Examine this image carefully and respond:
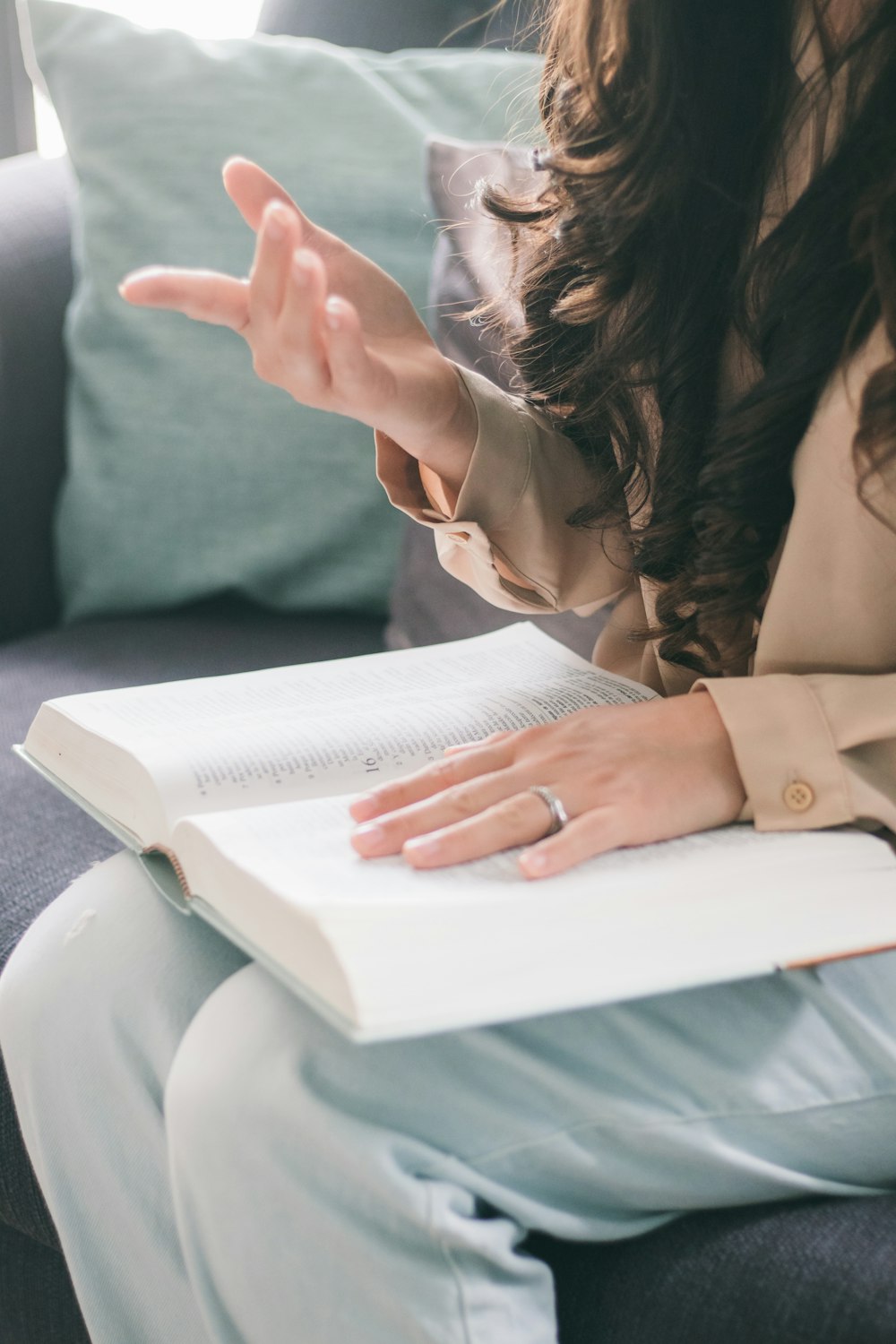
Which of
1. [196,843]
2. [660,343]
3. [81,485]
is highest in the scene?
[660,343]

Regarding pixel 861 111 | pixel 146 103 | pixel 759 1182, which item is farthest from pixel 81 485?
pixel 759 1182

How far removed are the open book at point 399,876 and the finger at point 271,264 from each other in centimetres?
20

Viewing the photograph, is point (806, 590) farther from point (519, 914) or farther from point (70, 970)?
point (70, 970)

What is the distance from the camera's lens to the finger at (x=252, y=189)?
64cm

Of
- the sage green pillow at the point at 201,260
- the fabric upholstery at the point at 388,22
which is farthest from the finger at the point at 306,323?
the fabric upholstery at the point at 388,22

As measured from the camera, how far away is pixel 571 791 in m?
0.55

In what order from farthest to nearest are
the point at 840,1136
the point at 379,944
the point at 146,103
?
the point at 146,103 → the point at 840,1136 → the point at 379,944

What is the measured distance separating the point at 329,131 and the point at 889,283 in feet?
2.21

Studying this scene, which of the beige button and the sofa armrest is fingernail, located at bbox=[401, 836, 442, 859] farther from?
the sofa armrest

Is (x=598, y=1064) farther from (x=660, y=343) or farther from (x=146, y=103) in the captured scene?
(x=146, y=103)

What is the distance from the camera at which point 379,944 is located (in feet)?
1.40

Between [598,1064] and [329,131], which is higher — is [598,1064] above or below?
below

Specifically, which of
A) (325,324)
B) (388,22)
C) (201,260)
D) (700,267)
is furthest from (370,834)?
(388,22)

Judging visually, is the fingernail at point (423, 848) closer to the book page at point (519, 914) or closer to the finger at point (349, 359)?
the book page at point (519, 914)
